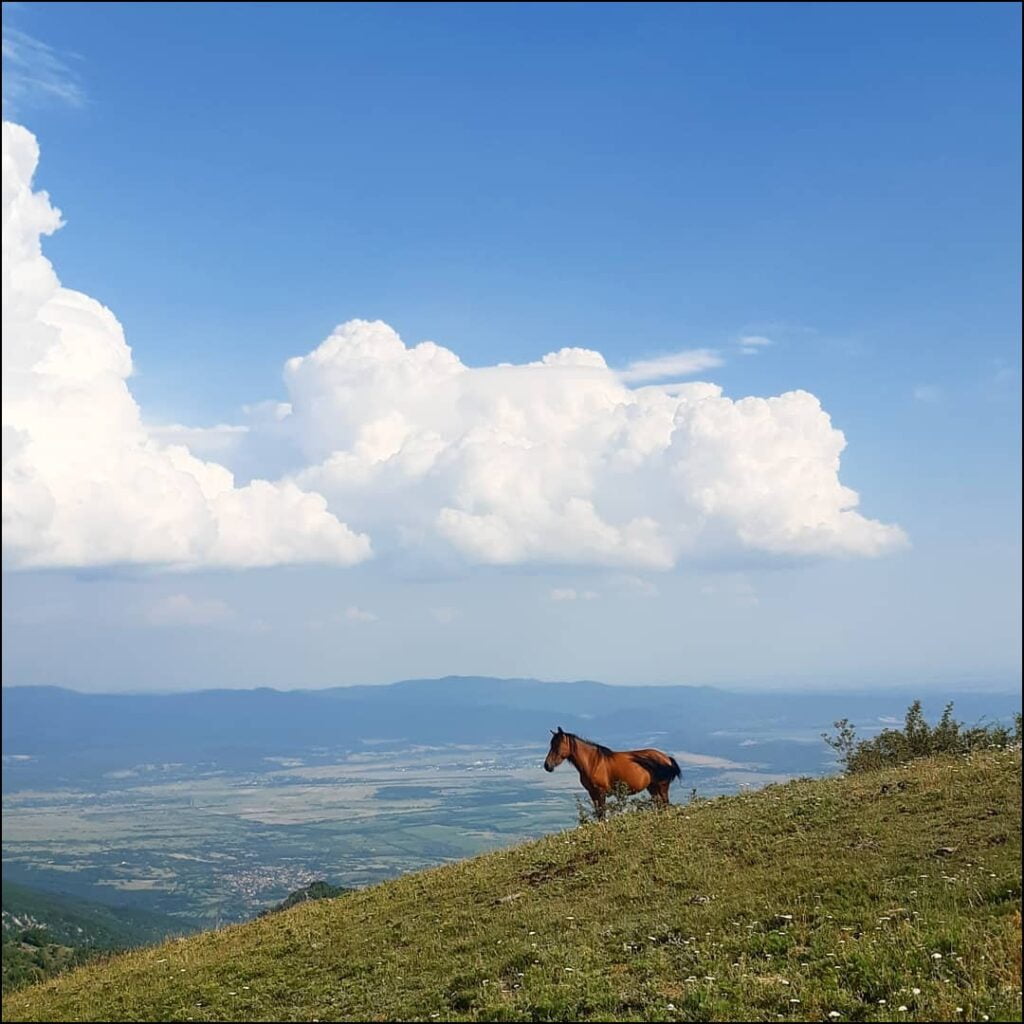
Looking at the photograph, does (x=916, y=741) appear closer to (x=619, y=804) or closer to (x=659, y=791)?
(x=659, y=791)

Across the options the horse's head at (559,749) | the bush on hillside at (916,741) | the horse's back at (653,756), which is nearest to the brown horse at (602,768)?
the horse's head at (559,749)

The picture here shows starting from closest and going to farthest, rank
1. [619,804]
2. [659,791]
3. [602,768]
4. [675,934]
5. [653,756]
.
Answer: [675,934]
[602,768]
[619,804]
[659,791]
[653,756]

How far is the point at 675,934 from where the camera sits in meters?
14.3

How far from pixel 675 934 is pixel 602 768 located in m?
15.8

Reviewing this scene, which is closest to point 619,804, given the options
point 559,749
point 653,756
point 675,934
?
point 653,756

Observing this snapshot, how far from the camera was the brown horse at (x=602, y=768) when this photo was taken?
2986 centimetres

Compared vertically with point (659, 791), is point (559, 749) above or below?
above

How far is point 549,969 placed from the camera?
1322cm

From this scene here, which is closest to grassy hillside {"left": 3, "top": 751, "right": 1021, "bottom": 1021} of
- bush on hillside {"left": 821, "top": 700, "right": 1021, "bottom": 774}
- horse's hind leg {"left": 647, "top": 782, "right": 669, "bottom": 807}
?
bush on hillside {"left": 821, "top": 700, "right": 1021, "bottom": 774}

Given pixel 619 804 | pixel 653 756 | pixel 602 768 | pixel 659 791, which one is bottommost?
pixel 619 804

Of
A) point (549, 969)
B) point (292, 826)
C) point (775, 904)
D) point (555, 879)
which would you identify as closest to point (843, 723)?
point (555, 879)

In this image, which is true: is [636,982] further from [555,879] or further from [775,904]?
[555,879]

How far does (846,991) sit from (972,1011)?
1416 millimetres

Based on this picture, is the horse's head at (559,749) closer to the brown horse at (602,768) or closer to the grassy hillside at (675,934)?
the brown horse at (602,768)
